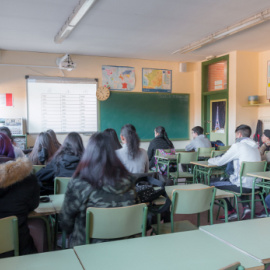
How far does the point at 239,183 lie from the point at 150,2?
8.62 feet

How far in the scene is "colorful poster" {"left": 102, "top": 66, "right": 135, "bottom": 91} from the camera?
23.9 ft

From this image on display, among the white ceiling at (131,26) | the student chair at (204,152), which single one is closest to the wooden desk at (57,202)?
the white ceiling at (131,26)

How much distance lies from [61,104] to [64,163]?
4.32 meters

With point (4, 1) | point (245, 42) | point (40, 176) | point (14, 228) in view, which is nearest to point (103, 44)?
point (4, 1)

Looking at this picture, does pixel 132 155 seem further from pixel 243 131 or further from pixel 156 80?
pixel 156 80

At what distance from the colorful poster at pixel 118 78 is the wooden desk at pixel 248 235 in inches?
234

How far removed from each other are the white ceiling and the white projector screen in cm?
73

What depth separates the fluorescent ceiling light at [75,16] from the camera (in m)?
3.89

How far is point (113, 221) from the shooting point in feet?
5.48

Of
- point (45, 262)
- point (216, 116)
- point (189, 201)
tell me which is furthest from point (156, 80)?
point (45, 262)

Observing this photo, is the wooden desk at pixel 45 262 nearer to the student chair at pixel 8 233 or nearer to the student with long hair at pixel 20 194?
the student chair at pixel 8 233

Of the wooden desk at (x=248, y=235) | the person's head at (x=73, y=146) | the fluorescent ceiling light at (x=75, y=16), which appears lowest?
the wooden desk at (x=248, y=235)

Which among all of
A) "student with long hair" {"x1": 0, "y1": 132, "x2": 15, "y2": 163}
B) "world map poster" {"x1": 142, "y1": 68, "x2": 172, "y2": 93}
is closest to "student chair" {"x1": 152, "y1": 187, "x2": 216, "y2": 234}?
"student with long hair" {"x1": 0, "y1": 132, "x2": 15, "y2": 163}

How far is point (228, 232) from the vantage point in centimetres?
160
